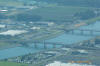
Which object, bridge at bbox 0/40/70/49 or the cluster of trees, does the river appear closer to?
bridge at bbox 0/40/70/49

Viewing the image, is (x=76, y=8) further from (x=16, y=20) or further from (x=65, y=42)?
(x=65, y=42)

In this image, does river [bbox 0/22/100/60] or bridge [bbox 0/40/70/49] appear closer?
river [bbox 0/22/100/60]

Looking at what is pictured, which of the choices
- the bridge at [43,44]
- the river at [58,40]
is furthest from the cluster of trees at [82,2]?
the bridge at [43,44]

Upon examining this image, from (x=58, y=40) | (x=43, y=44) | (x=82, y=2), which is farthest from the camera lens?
(x=82, y=2)

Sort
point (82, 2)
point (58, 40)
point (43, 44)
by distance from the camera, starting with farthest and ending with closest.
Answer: point (82, 2) < point (58, 40) < point (43, 44)

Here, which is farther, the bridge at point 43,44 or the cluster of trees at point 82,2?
the cluster of trees at point 82,2

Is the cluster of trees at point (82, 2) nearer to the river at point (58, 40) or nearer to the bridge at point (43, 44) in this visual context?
the river at point (58, 40)

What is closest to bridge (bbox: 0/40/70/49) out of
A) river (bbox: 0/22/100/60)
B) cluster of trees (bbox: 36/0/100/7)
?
river (bbox: 0/22/100/60)

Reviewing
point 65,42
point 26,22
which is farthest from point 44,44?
point 26,22

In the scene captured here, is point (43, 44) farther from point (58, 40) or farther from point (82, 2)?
point (82, 2)

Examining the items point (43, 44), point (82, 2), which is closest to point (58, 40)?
point (43, 44)

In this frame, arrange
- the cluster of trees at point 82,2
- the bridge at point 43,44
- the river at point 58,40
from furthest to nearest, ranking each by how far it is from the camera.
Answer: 1. the cluster of trees at point 82,2
2. the bridge at point 43,44
3. the river at point 58,40
